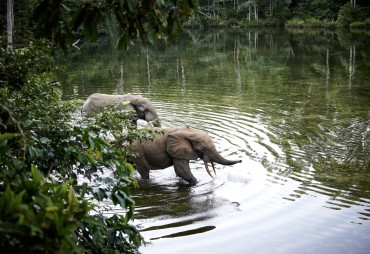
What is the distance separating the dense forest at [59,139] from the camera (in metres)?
2.16

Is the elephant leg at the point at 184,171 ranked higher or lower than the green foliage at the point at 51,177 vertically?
lower

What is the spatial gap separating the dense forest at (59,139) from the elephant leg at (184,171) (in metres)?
2.94

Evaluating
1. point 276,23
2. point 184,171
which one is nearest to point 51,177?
point 184,171

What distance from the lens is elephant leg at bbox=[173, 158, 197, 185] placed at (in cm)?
912

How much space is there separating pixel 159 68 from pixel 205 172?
706 inches

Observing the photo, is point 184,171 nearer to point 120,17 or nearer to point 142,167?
point 142,167

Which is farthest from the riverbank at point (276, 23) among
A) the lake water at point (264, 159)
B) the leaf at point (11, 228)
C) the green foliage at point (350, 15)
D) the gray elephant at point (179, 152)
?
the leaf at point (11, 228)

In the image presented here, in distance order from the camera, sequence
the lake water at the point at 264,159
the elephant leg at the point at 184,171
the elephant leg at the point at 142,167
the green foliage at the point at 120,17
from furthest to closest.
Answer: the elephant leg at the point at 142,167
the elephant leg at the point at 184,171
the lake water at the point at 264,159
the green foliage at the point at 120,17

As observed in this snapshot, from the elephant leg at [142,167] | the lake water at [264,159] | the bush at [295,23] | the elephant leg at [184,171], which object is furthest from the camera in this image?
the bush at [295,23]

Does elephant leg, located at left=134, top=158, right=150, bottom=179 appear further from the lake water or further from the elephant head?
the elephant head

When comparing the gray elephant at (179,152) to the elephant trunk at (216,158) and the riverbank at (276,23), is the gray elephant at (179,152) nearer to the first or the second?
the elephant trunk at (216,158)

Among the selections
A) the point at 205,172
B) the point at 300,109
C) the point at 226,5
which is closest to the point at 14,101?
the point at 205,172

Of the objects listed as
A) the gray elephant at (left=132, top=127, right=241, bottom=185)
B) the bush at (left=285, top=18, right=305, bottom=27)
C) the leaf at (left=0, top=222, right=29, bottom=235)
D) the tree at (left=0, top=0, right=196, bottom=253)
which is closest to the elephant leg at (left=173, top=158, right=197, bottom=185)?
the gray elephant at (left=132, top=127, right=241, bottom=185)

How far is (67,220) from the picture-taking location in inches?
87.0
